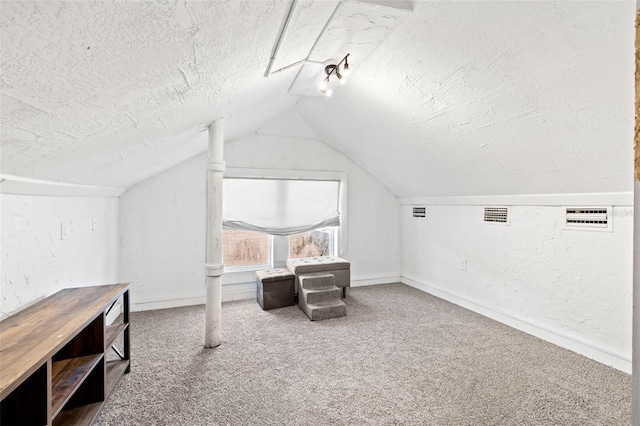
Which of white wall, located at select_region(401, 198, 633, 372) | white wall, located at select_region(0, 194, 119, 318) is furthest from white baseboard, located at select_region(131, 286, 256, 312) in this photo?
white wall, located at select_region(401, 198, 633, 372)

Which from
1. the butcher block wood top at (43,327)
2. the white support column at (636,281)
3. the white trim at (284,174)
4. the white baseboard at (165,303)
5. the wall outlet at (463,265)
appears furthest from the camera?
the white trim at (284,174)

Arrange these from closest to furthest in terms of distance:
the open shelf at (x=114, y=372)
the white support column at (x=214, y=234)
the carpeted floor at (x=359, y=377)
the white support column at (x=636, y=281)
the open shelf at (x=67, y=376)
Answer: the white support column at (x=636, y=281) → the open shelf at (x=67, y=376) → the carpeted floor at (x=359, y=377) → the open shelf at (x=114, y=372) → the white support column at (x=214, y=234)

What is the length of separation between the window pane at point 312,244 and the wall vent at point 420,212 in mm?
1254

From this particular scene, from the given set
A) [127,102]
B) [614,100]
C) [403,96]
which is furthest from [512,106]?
[127,102]

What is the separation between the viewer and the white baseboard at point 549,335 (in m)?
→ 2.26

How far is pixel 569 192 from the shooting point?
2.50m

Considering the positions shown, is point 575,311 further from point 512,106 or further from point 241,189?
point 241,189

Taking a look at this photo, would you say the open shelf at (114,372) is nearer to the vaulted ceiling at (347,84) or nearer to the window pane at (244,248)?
the vaulted ceiling at (347,84)

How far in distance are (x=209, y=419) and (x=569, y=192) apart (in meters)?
3.08

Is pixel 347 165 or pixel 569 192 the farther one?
pixel 347 165

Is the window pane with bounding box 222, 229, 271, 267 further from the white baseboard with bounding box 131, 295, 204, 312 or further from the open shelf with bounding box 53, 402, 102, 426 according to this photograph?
the open shelf with bounding box 53, 402, 102, 426

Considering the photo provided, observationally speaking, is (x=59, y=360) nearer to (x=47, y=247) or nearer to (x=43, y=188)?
(x=47, y=247)

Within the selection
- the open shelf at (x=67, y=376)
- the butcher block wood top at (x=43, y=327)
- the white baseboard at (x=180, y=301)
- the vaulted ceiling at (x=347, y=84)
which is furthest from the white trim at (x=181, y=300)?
the open shelf at (x=67, y=376)

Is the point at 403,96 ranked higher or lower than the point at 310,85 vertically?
lower
